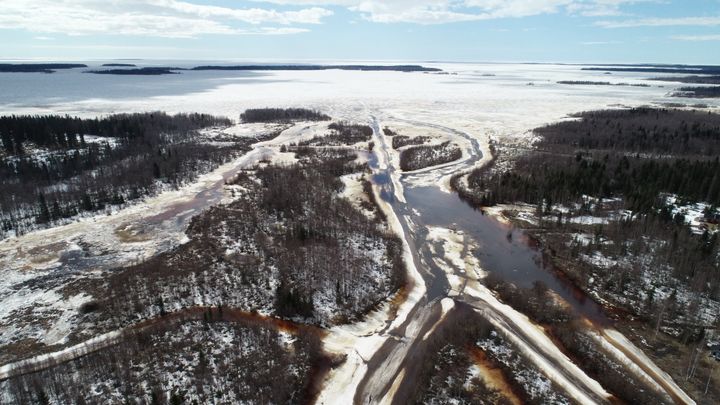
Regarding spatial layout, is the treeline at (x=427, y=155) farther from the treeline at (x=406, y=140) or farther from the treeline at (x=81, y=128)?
the treeline at (x=81, y=128)

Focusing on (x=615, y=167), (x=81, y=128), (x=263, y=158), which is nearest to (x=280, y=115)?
(x=263, y=158)

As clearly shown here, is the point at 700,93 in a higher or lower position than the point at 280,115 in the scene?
higher

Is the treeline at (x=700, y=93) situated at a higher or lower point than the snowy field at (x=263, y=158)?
higher

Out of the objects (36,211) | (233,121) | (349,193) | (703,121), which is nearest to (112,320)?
(36,211)

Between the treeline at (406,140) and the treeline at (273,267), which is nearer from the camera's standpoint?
the treeline at (273,267)

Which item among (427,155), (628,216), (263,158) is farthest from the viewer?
(427,155)

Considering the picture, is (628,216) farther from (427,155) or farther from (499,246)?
(427,155)

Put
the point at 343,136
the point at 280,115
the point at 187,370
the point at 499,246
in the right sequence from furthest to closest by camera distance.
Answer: the point at 280,115
the point at 343,136
the point at 499,246
the point at 187,370

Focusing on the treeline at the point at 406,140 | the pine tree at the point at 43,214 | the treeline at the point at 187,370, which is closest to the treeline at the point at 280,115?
the treeline at the point at 406,140
